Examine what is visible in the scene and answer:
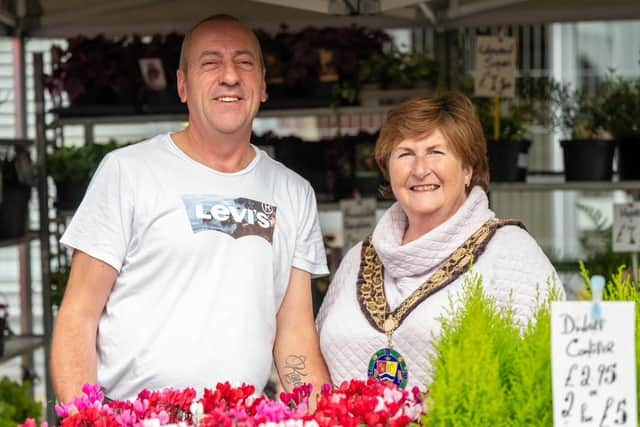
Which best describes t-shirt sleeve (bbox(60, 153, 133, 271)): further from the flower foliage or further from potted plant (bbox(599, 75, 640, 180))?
potted plant (bbox(599, 75, 640, 180))

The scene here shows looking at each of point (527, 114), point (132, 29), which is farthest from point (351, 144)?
point (132, 29)

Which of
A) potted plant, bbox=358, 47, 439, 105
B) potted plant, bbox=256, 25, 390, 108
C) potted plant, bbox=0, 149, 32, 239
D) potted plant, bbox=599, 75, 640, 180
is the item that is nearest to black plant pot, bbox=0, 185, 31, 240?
potted plant, bbox=0, 149, 32, 239

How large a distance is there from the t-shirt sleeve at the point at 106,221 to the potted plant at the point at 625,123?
2.50 metres

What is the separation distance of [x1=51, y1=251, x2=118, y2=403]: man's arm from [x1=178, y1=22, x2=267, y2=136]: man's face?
1.27 ft

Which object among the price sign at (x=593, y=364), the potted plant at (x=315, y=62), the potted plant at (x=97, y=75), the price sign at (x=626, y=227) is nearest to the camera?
the price sign at (x=593, y=364)

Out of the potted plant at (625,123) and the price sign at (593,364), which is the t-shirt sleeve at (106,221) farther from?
the potted plant at (625,123)

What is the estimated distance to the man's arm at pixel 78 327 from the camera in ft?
7.07

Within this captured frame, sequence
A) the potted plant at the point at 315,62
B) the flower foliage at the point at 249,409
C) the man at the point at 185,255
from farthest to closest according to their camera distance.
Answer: the potted plant at the point at 315,62 < the man at the point at 185,255 < the flower foliage at the point at 249,409

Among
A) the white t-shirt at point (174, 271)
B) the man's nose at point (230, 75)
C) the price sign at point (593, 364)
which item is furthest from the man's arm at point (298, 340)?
the price sign at point (593, 364)

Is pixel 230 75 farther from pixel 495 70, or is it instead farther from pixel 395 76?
pixel 395 76

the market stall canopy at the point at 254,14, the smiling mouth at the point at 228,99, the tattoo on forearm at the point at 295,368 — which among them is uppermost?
the market stall canopy at the point at 254,14

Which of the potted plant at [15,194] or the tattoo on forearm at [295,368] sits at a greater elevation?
the potted plant at [15,194]

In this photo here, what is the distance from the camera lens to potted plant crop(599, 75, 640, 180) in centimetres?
407

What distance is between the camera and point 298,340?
7.79 ft
